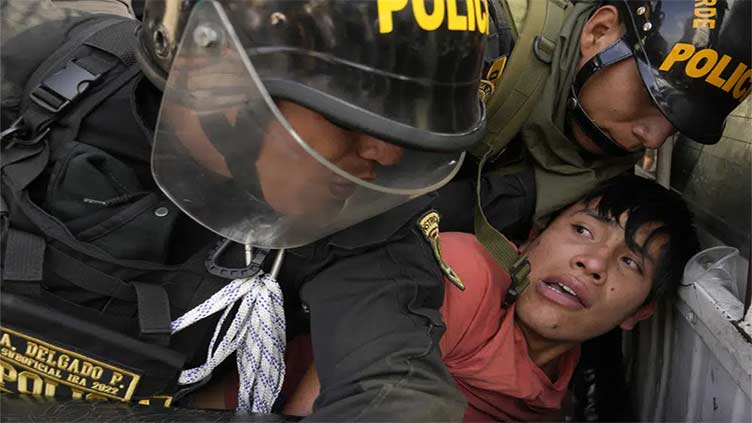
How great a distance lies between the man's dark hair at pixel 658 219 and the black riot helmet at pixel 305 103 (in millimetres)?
953

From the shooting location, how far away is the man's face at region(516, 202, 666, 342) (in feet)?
6.66

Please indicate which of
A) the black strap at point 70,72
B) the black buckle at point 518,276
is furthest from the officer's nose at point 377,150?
the black buckle at point 518,276

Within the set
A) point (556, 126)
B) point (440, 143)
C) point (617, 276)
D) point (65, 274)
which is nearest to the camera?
point (440, 143)

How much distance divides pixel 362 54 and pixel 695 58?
3.91 feet

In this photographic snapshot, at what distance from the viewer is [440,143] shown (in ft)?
3.97

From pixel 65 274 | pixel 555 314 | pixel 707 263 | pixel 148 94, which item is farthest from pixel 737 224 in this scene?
pixel 65 274

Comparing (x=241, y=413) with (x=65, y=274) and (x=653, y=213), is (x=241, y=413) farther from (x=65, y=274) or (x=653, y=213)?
(x=653, y=213)

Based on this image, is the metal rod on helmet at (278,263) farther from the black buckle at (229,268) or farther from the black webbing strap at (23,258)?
the black webbing strap at (23,258)

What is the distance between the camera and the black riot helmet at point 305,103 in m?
1.13

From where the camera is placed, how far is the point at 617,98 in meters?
2.15

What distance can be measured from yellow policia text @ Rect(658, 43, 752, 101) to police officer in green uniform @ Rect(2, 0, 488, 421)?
911 mm

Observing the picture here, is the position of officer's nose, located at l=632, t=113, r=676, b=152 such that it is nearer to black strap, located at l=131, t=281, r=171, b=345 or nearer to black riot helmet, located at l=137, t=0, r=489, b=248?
black riot helmet, located at l=137, t=0, r=489, b=248

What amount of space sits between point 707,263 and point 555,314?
403 mm

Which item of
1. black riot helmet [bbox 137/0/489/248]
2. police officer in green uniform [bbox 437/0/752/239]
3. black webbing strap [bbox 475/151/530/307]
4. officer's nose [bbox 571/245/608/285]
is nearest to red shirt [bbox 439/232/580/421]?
black webbing strap [bbox 475/151/530/307]
